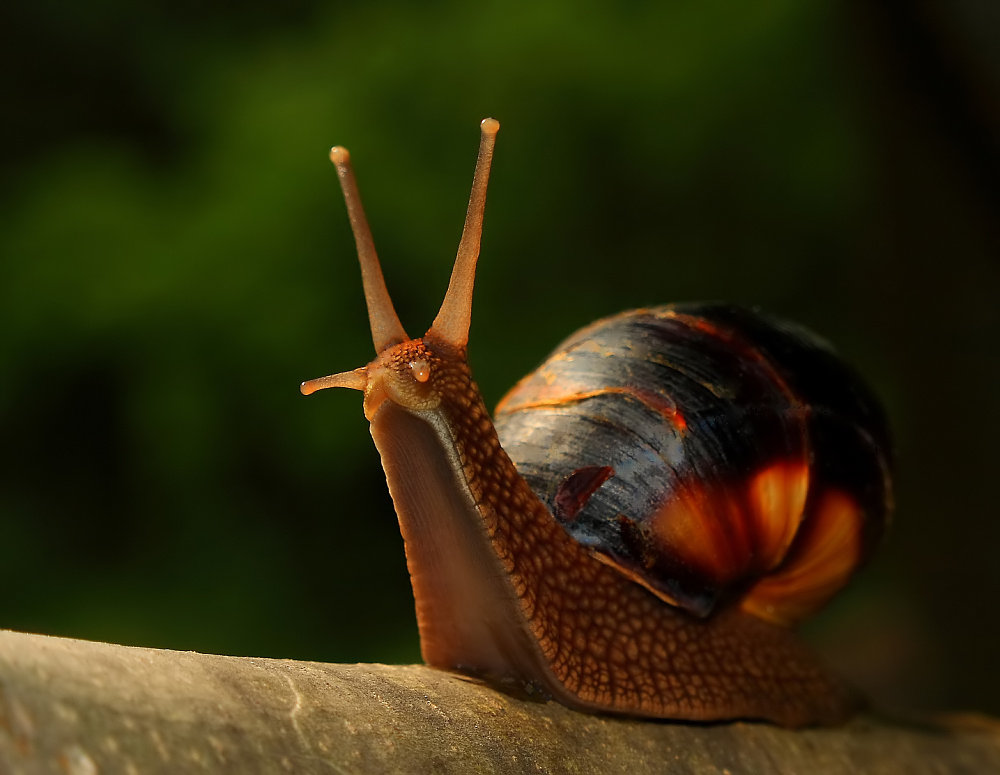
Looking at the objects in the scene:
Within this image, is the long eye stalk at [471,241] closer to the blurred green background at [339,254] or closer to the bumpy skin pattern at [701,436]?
the bumpy skin pattern at [701,436]

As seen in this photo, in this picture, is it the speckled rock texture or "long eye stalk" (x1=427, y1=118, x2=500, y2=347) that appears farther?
"long eye stalk" (x1=427, y1=118, x2=500, y2=347)

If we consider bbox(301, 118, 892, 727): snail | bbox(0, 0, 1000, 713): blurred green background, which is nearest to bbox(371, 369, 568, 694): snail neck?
bbox(301, 118, 892, 727): snail

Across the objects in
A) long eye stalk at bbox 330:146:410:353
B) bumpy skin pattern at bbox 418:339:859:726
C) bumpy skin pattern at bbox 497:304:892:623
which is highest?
long eye stalk at bbox 330:146:410:353

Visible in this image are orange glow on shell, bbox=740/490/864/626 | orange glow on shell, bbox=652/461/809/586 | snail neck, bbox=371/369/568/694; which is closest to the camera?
snail neck, bbox=371/369/568/694

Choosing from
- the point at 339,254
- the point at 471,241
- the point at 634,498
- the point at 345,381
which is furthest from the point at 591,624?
the point at 339,254

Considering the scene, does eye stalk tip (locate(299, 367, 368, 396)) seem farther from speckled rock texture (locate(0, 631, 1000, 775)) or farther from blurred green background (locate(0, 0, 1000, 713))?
blurred green background (locate(0, 0, 1000, 713))
